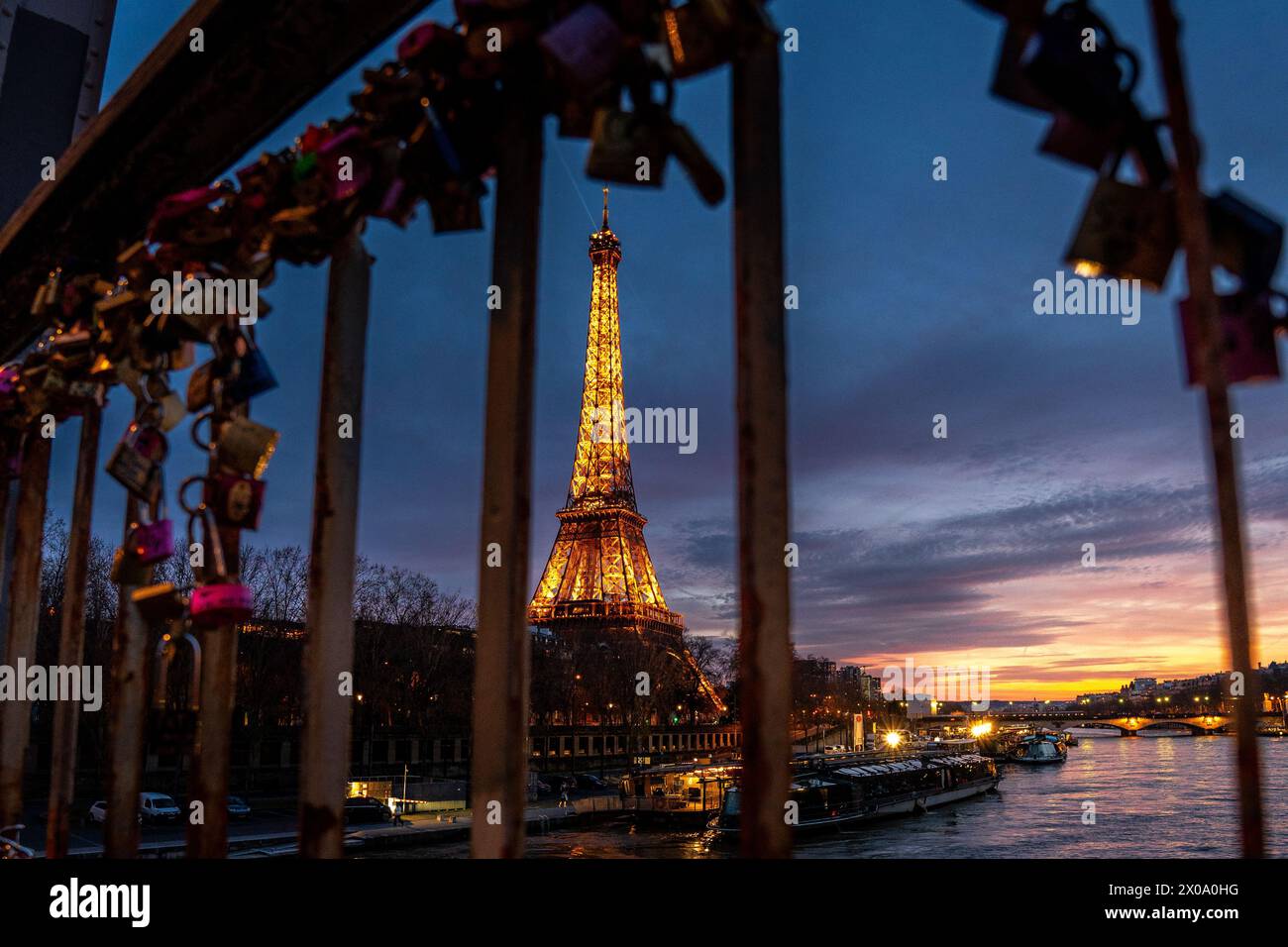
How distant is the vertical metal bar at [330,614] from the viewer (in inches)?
94.9

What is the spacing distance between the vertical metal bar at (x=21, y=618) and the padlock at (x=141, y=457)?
5.57ft

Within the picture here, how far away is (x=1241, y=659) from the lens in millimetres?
1376

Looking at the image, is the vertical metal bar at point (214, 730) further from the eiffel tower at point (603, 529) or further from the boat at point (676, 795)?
the eiffel tower at point (603, 529)

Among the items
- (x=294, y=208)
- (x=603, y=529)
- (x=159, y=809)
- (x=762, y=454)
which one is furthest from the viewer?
(x=603, y=529)

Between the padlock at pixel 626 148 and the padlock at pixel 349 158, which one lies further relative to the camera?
the padlock at pixel 349 158

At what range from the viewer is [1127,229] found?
151 cm

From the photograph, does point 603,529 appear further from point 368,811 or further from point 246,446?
point 246,446

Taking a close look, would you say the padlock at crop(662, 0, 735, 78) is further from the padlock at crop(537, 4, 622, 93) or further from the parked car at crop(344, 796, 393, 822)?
the parked car at crop(344, 796, 393, 822)

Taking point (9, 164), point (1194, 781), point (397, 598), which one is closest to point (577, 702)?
point (397, 598)

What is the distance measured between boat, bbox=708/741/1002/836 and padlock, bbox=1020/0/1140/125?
27.8 meters

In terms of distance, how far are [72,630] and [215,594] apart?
1767 mm

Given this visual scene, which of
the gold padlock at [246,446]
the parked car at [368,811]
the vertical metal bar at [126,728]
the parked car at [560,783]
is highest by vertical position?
the gold padlock at [246,446]

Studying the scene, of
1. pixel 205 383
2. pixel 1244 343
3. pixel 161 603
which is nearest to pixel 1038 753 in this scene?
pixel 161 603

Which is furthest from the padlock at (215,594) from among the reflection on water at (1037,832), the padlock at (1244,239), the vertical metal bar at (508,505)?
the reflection on water at (1037,832)
